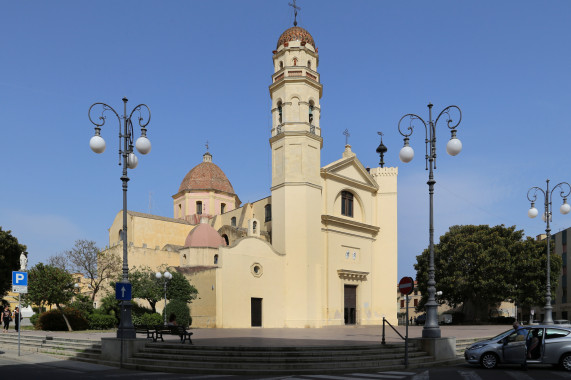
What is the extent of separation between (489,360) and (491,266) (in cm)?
3043

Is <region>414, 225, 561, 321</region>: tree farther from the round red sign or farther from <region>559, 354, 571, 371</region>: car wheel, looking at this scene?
the round red sign

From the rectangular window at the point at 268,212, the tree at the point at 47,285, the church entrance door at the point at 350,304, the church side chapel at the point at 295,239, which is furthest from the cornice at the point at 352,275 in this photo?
the tree at the point at 47,285

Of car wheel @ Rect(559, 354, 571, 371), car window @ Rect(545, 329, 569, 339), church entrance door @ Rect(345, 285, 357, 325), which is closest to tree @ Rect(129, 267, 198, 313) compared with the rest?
church entrance door @ Rect(345, 285, 357, 325)

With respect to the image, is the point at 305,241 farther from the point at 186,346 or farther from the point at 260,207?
the point at 186,346

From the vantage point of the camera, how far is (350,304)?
3953cm

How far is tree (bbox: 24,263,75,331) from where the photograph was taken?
3042cm

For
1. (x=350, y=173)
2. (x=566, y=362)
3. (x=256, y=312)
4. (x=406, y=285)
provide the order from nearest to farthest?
(x=566, y=362), (x=406, y=285), (x=256, y=312), (x=350, y=173)

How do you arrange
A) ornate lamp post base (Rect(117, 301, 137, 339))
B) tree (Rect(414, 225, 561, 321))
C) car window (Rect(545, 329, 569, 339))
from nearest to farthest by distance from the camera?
1. car window (Rect(545, 329, 569, 339))
2. ornate lamp post base (Rect(117, 301, 137, 339))
3. tree (Rect(414, 225, 561, 321))

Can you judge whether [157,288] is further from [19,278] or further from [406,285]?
[406,285]

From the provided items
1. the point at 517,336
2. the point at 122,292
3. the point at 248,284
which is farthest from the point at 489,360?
the point at 248,284

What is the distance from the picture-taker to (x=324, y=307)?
3691 centimetres

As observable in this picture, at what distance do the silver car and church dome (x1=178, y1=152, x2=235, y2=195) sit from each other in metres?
39.6

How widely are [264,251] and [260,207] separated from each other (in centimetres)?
737

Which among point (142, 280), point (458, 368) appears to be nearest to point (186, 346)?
point (458, 368)
